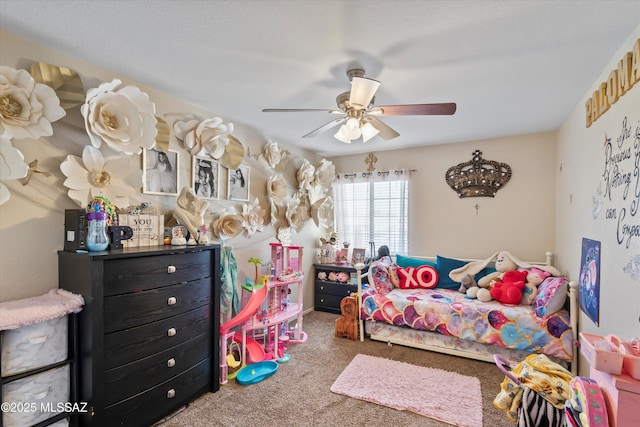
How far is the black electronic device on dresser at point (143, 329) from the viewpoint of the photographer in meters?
1.67

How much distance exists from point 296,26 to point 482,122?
2387mm

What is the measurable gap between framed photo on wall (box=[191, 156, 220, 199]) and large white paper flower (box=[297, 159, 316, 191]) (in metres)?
1.35

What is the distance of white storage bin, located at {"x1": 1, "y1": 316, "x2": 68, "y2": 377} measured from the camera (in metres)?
1.45

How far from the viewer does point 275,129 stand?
133 inches

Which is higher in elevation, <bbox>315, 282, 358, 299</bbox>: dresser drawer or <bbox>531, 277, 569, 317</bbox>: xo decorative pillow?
<bbox>531, 277, 569, 317</bbox>: xo decorative pillow

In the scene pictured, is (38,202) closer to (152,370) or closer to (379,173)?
(152,370)

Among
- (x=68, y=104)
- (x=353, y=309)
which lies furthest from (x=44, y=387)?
(x=353, y=309)

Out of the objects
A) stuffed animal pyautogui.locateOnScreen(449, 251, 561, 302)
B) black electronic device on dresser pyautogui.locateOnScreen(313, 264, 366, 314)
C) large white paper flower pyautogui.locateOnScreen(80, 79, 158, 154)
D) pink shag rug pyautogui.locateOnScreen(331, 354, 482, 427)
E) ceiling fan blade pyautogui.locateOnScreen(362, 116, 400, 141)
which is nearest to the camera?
large white paper flower pyautogui.locateOnScreen(80, 79, 158, 154)

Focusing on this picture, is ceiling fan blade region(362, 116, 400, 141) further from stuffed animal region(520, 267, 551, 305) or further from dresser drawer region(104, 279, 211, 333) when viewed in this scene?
stuffed animal region(520, 267, 551, 305)

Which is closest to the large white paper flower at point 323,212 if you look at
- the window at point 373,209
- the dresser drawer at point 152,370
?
the window at point 373,209

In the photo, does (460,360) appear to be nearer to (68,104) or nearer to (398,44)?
(398,44)

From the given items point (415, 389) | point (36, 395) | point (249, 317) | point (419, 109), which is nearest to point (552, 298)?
point (415, 389)

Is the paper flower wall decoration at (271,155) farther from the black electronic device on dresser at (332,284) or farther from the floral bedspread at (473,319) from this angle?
the floral bedspread at (473,319)

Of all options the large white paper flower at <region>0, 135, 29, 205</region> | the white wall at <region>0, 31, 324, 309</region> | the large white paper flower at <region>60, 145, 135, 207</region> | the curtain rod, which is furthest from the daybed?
the large white paper flower at <region>0, 135, 29, 205</region>
